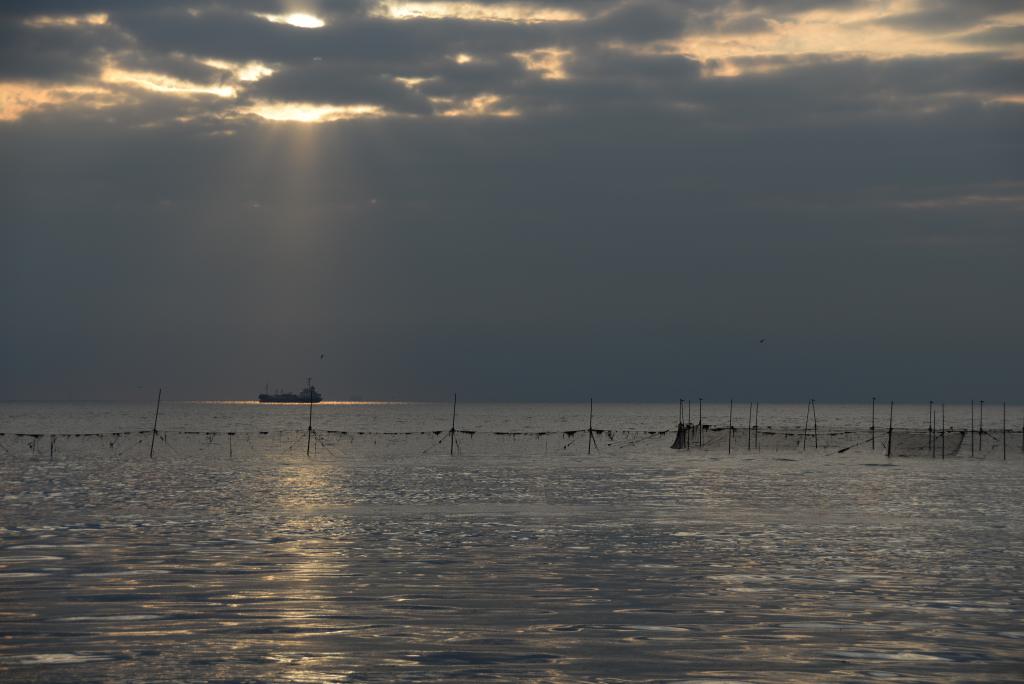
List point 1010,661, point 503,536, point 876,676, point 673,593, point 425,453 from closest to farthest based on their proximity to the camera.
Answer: point 876,676, point 1010,661, point 673,593, point 503,536, point 425,453

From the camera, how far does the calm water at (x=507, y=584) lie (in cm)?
1556

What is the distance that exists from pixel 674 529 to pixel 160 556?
15672mm

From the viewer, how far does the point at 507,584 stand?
2277 centimetres

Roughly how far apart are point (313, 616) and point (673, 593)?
7.28m

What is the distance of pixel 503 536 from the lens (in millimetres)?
32281

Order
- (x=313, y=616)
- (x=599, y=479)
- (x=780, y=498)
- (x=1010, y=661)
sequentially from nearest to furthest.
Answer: (x=1010, y=661) < (x=313, y=616) < (x=780, y=498) < (x=599, y=479)

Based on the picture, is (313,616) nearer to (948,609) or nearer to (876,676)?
(876,676)

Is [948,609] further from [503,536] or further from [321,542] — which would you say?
[321,542]

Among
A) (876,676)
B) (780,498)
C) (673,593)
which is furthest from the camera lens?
(780,498)

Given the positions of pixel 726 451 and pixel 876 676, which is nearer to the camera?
pixel 876 676

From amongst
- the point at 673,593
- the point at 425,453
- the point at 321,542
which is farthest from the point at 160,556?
the point at 425,453

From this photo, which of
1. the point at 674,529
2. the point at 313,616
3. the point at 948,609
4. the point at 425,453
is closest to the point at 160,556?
the point at 313,616

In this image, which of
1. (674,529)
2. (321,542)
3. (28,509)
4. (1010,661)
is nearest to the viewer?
(1010,661)

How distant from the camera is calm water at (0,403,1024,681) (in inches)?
613
